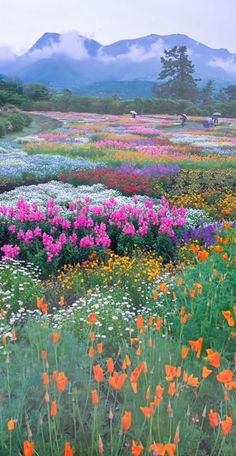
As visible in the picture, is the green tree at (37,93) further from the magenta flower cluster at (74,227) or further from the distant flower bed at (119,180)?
the magenta flower cluster at (74,227)

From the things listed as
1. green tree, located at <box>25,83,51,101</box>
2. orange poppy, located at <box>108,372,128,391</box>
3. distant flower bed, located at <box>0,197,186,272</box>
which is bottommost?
distant flower bed, located at <box>0,197,186,272</box>

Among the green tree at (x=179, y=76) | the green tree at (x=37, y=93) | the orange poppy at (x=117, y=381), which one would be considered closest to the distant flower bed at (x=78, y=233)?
the orange poppy at (x=117, y=381)

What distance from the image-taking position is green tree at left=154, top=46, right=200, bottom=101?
69312 mm

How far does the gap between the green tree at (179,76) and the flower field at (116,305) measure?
53319mm

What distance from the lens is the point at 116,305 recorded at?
17.8 feet

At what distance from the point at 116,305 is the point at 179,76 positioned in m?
70.7

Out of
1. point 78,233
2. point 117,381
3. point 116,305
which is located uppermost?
point 117,381

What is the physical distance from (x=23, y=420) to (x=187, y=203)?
8.46 metres

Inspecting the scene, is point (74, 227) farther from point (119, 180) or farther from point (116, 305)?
point (119, 180)

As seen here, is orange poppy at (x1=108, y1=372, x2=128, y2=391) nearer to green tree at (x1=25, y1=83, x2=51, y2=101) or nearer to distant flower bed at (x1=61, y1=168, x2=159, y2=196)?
distant flower bed at (x1=61, y1=168, x2=159, y2=196)

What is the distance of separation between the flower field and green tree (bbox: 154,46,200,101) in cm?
5332

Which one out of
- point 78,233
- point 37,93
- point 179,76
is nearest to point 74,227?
point 78,233

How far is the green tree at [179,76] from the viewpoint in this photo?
69312 millimetres

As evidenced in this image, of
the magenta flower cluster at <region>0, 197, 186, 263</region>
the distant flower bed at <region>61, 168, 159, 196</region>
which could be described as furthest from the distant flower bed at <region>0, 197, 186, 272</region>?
the distant flower bed at <region>61, 168, 159, 196</region>
